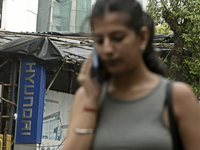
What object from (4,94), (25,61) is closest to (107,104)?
(25,61)

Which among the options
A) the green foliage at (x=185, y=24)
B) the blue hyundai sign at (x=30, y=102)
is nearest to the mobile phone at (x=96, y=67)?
the blue hyundai sign at (x=30, y=102)

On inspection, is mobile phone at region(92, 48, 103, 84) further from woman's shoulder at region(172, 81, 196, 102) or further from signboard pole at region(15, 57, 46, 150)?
signboard pole at region(15, 57, 46, 150)

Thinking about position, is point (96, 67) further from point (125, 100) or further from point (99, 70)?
point (125, 100)

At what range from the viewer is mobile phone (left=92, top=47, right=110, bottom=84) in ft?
6.07

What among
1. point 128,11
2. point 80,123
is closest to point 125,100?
point 80,123

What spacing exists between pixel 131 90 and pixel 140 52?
149 millimetres

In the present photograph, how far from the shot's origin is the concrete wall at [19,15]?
663 inches

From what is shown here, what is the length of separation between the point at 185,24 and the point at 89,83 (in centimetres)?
1144

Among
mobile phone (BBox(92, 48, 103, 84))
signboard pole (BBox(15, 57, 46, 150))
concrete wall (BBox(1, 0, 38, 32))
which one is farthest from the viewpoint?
concrete wall (BBox(1, 0, 38, 32))

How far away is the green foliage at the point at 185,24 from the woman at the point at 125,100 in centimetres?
1079

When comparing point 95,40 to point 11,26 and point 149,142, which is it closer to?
point 149,142

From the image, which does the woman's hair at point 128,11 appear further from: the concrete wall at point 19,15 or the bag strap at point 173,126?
the concrete wall at point 19,15

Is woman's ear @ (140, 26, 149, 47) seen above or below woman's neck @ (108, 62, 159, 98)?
above

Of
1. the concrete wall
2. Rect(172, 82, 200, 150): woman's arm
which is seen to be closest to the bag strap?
Rect(172, 82, 200, 150): woman's arm
